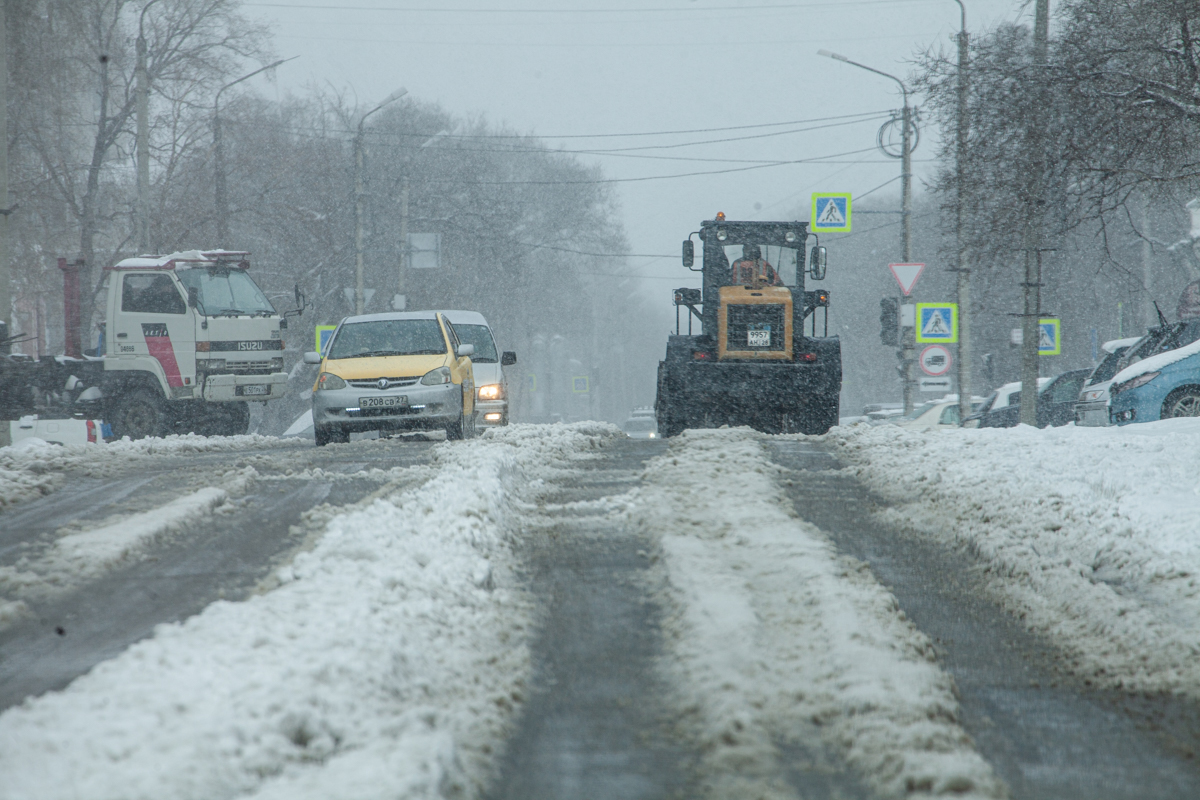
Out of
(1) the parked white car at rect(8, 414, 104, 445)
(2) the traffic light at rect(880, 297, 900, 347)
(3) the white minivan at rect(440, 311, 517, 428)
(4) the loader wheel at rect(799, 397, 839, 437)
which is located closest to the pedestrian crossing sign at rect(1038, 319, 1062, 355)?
(2) the traffic light at rect(880, 297, 900, 347)

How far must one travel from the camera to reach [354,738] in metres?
3.42

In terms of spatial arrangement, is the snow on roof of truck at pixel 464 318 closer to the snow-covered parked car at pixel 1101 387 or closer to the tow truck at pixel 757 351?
the tow truck at pixel 757 351

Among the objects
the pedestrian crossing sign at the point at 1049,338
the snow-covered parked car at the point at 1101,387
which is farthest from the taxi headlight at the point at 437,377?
the pedestrian crossing sign at the point at 1049,338

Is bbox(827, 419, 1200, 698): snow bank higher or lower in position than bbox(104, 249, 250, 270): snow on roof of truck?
lower

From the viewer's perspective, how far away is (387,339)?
48.4 feet

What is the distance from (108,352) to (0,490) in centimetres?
905

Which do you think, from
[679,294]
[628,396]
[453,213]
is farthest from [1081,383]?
[628,396]

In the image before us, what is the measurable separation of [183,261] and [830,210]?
1424 centimetres

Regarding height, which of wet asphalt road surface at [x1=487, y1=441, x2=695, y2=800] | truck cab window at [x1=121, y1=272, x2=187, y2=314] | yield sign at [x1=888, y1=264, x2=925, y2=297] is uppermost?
yield sign at [x1=888, y1=264, x2=925, y2=297]

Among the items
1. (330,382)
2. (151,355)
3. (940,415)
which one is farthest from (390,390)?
(940,415)

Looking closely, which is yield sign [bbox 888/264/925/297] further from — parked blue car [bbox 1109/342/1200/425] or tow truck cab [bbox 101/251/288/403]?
tow truck cab [bbox 101/251/288/403]

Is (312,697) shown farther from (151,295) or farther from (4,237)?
(151,295)

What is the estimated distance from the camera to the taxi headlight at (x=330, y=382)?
13.9 metres

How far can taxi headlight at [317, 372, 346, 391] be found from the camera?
546 inches
